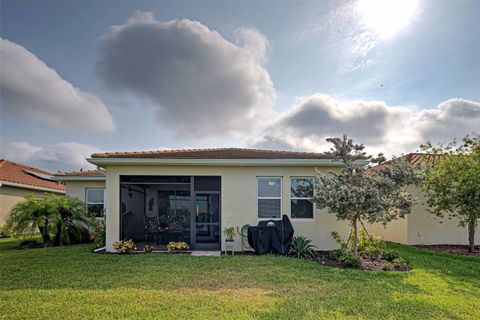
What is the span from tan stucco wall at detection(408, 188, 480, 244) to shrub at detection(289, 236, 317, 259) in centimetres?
527

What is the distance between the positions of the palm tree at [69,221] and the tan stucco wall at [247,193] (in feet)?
12.0

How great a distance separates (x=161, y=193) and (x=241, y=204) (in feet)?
12.0

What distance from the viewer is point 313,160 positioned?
9258 mm

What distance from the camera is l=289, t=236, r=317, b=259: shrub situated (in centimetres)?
866

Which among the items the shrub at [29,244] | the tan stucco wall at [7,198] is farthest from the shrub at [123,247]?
the tan stucco wall at [7,198]

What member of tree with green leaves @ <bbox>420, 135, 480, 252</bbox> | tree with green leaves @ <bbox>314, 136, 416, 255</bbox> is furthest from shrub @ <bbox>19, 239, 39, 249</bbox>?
tree with green leaves @ <bbox>420, 135, 480, 252</bbox>

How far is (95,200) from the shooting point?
1364 cm

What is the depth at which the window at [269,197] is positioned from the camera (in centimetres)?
973

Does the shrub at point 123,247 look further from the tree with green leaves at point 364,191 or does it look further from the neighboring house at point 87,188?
the tree with green leaves at point 364,191

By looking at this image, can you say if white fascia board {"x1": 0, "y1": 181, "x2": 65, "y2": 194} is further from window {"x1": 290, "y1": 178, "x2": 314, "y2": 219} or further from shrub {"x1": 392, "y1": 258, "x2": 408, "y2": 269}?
shrub {"x1": 392, "y1": 258, "x2": 408, "y2": 269}

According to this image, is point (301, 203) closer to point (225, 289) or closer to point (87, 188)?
Answer: point (225, 289)

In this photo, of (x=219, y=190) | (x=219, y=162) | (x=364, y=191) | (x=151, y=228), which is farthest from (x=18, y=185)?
(x=364, y=191)

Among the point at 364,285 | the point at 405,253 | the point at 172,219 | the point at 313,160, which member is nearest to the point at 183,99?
the point at 172,219

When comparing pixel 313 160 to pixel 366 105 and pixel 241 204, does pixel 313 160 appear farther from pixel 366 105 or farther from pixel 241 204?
pixel 366 105
